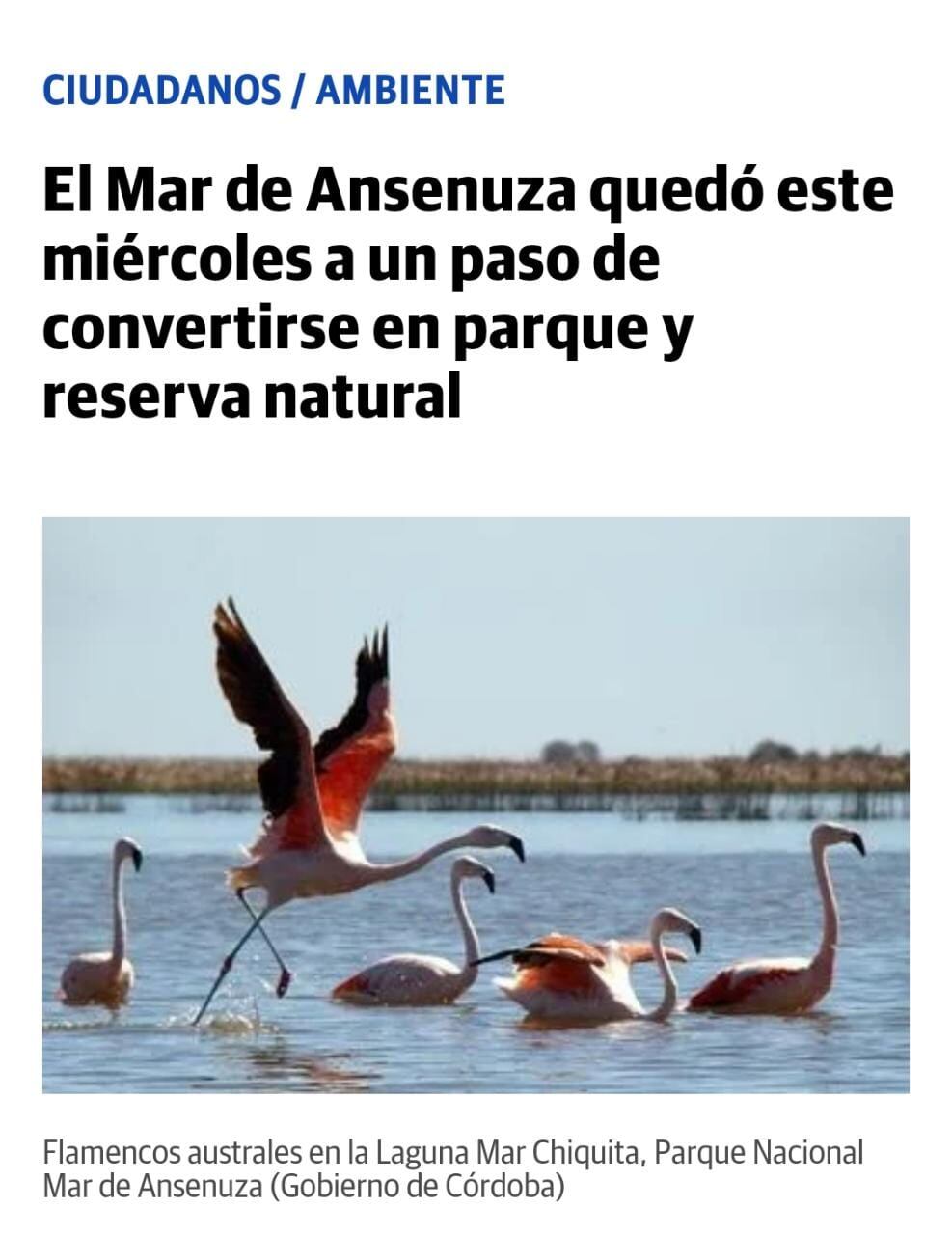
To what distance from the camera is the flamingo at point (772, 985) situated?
540 inches

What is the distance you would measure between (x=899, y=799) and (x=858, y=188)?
32.9ft

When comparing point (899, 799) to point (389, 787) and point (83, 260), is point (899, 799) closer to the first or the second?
point (389, 787)

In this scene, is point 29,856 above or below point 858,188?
below

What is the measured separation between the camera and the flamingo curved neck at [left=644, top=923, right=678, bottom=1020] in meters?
13.5

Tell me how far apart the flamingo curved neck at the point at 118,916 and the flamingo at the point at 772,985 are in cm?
247

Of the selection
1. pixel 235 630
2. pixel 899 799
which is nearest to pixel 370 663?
pixel 235 630

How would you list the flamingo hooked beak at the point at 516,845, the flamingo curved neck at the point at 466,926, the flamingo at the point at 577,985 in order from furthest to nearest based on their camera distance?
the flamingo curved neck at the point at 466,926
the flamingo at the point at 577,985
the flamingo hooked beak at the point at 516,845

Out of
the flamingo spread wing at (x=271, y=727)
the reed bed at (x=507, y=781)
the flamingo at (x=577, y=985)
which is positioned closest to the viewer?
the flamingo spread wing at (x=271, y=727)

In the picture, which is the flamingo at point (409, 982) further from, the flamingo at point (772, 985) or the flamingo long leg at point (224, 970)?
the flamingo at point (772, 985)

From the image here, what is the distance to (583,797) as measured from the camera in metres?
24.5

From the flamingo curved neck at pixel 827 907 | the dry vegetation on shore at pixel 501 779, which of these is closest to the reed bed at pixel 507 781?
the dry vegetation on shore at pixel 501 779

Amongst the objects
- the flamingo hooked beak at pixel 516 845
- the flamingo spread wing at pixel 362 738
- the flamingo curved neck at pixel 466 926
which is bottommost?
the flamingo curved neck at pixel 466 926
